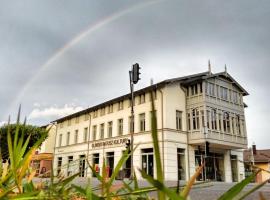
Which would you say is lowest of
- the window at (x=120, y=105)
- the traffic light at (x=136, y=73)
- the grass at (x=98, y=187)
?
the grass at (x=98, y=187)

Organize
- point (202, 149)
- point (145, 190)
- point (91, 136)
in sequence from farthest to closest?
1. point (91, 136)
2. point (202, 149)
3. point (145, 190)

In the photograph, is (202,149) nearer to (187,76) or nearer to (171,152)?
(171,152)

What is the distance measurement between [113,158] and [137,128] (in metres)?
4.24

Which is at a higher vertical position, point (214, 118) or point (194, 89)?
point (194, 89)

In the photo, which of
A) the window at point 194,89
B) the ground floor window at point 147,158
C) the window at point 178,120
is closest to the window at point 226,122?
the window at point 194,89

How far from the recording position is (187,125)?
24281mm

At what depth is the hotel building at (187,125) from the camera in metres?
22.9

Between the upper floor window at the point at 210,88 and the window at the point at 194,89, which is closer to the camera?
the upper floor window at the point at 210,88

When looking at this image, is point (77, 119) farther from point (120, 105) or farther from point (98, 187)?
point (98, 187)

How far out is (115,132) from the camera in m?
27.3

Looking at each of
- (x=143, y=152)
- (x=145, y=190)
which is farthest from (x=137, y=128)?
(x=145, y=190)

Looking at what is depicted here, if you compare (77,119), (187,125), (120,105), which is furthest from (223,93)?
(77,119)

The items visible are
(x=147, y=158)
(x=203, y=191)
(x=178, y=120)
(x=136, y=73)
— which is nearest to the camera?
(x=203, y=191)

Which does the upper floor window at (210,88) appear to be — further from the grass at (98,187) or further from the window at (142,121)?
the grass at (98,187)
